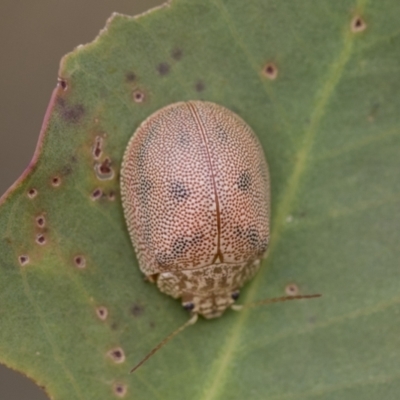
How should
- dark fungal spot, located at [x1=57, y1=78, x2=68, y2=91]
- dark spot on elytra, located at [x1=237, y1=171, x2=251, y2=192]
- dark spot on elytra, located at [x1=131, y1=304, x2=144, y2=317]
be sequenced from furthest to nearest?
dark spot on elytra, located at [x1=131, y1=304, x2=144, y2=317] < dark spot on elytra, located at [x1=237, y1=171, x2=251, y2=192] < dark fungal spot, located at [x1=57, y1=78, x2=68, y2=91]

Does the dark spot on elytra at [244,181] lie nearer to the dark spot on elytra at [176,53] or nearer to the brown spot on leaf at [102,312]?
the dark spot on elytra at [176,53]

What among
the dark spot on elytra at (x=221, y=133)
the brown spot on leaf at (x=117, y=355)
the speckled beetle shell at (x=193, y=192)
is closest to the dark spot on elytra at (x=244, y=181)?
the speckled beetle shell at (x=193, y=192)

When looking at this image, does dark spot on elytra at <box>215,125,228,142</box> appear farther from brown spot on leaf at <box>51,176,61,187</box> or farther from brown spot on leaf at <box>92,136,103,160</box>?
brown spot on leaf at <box>51,176,61,187</box>

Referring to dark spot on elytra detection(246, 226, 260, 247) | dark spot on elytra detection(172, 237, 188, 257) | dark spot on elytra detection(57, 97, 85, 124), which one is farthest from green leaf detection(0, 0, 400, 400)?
dark spot on elytra detection(172, 237, 188, 257)

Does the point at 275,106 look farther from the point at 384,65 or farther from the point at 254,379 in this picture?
the point at 254,379

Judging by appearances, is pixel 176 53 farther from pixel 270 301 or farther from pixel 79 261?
pixel 270 301

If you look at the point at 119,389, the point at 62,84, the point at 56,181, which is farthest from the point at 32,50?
the point at 119,389
